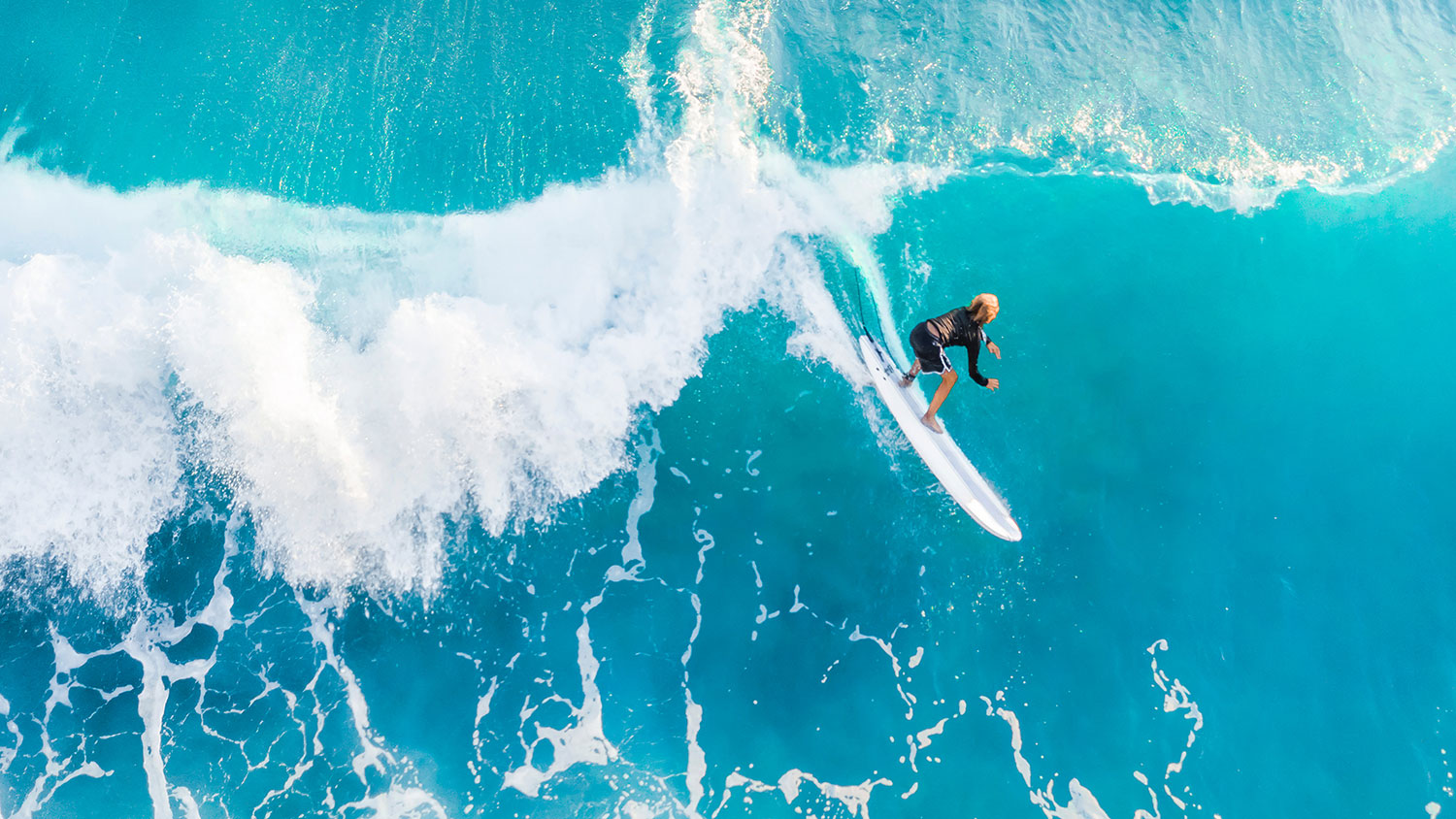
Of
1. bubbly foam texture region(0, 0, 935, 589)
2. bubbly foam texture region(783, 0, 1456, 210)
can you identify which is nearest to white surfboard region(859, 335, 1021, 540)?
bubbly foam texture region(0, 0, 935, 589)

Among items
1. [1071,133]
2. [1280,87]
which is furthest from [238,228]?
[1280,87]

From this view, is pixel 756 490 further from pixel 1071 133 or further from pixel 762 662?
pixel 1071 133

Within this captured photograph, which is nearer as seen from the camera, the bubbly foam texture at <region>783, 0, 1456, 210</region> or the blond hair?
the blond hair

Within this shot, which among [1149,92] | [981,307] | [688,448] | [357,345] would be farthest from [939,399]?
[357,345]

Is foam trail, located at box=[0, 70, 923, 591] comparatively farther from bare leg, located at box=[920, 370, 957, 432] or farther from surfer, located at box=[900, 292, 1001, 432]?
surfer, located at box=[900, 292, 1001, 432]

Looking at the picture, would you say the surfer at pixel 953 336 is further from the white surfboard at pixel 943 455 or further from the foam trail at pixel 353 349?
the foam trail at pixel 353 349

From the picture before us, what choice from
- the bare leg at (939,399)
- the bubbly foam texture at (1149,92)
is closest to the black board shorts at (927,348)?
the bare leg at (939,399)
